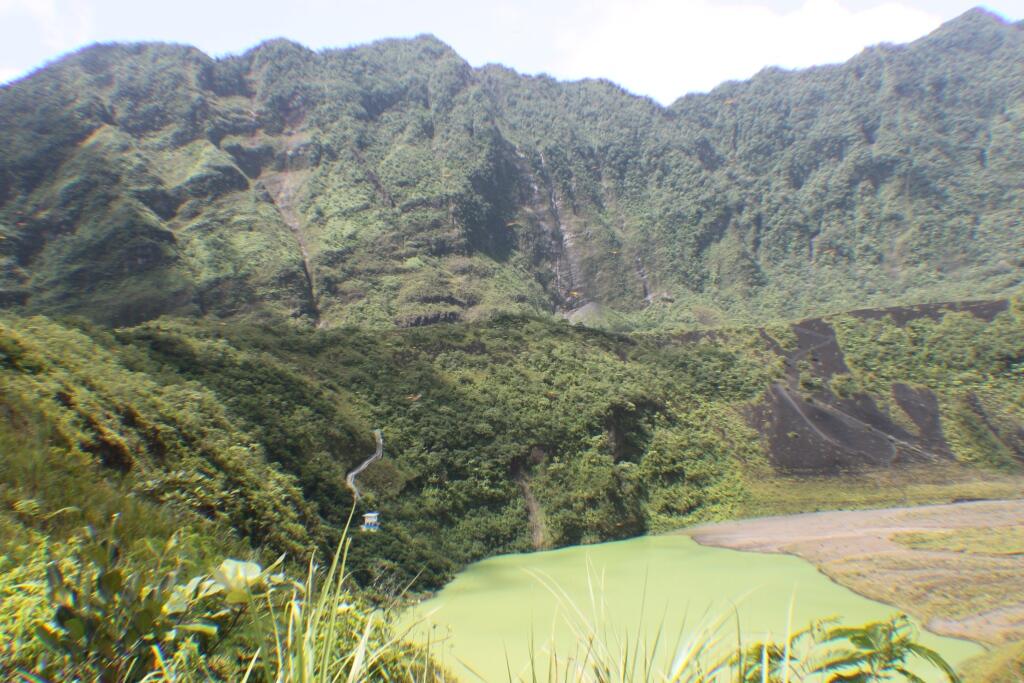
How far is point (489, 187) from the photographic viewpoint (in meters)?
78.1

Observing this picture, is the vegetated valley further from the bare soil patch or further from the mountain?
the bare soil patch

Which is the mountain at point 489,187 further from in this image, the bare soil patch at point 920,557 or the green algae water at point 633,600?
the green algae water at point 633,600

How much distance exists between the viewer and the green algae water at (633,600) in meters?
10.6

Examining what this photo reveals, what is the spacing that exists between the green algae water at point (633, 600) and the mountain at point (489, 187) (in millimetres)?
37018

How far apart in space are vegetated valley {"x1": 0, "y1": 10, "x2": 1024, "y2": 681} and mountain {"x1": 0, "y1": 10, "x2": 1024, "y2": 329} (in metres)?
0.46

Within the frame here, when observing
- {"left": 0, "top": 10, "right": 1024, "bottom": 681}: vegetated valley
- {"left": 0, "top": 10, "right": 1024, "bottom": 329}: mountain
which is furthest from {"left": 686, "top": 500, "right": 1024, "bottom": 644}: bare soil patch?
{"left": 0, "top": 10, "right": 1024, "bottom": 329}: mountain

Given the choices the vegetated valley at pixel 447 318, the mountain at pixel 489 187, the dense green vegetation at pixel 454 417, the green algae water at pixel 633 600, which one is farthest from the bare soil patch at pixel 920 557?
the mountain at pixel 489 187

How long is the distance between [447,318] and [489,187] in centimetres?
2868

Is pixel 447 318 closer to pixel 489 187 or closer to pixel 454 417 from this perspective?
pixel 489 187

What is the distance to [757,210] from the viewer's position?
291 feet

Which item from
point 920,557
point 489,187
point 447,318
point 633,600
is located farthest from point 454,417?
point 489,187

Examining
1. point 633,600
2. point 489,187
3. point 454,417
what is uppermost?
point 489,187

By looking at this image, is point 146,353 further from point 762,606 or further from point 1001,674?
point 1001,674

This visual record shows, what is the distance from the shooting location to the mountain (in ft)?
181
